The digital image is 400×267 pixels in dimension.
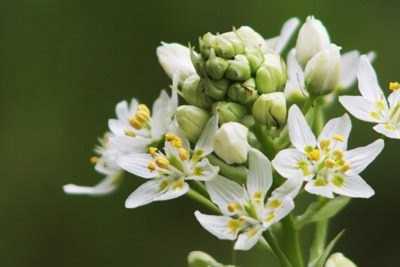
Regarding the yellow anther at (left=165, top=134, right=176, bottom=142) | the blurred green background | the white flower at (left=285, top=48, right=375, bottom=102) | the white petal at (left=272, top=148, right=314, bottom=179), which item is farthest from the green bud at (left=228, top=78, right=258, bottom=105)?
the blurred green background

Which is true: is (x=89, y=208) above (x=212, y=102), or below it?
below

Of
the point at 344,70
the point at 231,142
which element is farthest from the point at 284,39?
the point at 231,142

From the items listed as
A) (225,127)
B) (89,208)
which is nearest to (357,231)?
(89,208)

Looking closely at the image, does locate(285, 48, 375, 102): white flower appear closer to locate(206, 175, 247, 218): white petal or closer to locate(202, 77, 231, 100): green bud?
locate(202, 77, 231, 100): green bud

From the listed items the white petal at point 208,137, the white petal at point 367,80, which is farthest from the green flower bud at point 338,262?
the white petal at point 367,80

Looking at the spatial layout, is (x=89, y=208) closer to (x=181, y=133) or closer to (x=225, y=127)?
(x=181, y=133)

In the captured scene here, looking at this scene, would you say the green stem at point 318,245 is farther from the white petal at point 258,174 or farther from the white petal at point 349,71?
the white petal at point 349,71

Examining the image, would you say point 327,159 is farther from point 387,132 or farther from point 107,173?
point 107,173
